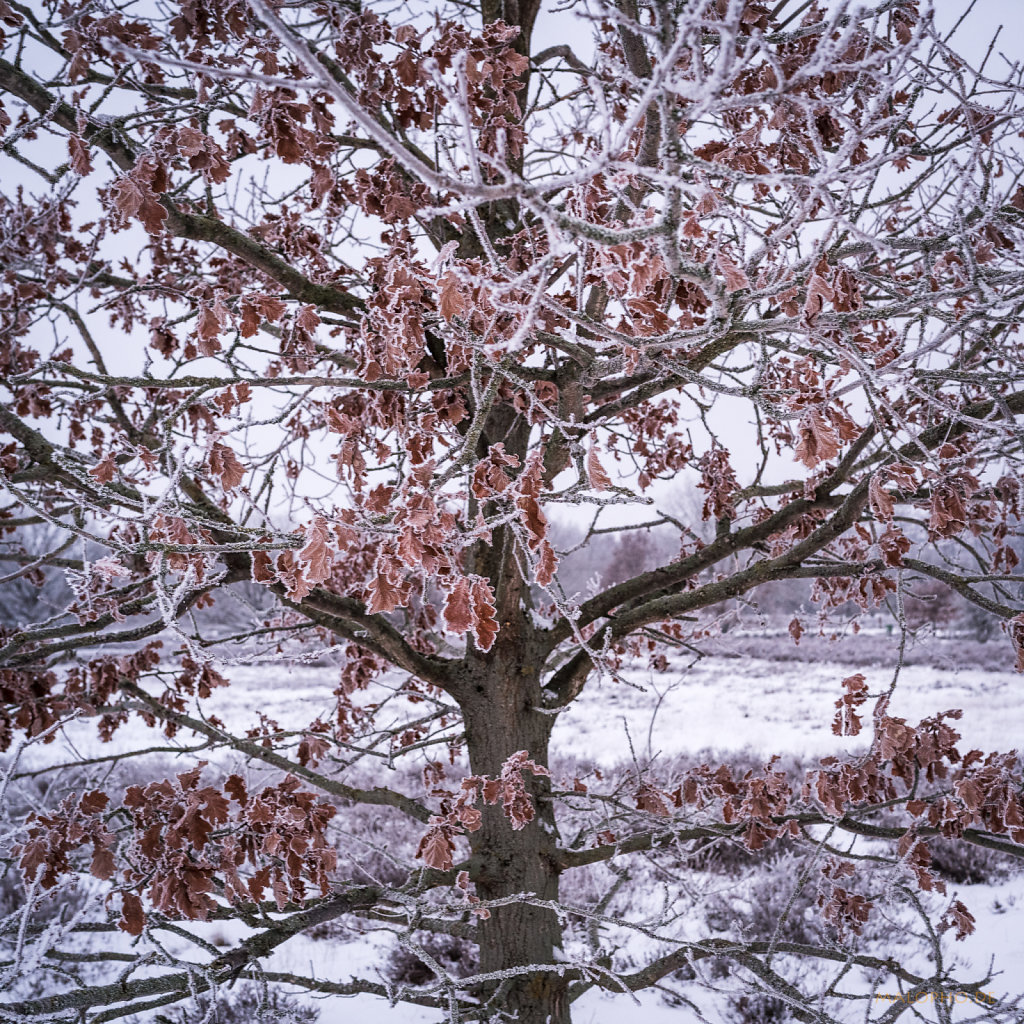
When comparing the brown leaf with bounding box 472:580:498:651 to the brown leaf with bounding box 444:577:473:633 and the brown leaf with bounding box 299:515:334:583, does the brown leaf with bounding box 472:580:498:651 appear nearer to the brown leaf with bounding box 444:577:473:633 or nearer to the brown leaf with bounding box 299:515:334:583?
the brown leaf with bounding box 444:577:473:633

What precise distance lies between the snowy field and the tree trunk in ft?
1.70

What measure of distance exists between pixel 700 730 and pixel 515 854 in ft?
37.6

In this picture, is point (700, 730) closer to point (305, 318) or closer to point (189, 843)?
point (189, 843)

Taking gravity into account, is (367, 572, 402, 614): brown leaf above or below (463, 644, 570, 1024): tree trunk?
above

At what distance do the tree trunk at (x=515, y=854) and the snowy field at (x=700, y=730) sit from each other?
1.70ft

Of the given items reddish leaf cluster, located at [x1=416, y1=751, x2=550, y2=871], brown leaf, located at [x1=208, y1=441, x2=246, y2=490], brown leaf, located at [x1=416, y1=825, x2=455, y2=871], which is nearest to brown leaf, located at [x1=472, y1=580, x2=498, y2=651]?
brown leaf, located at [x1=208, y1=441, x2=246, y2=490]

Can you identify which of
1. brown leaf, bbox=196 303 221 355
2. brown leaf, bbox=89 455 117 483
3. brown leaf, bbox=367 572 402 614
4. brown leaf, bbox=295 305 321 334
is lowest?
brown leaf, bbox=367 572 402 614

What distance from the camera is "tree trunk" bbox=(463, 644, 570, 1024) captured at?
10.2 ft

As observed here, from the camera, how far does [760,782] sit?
3146 mm

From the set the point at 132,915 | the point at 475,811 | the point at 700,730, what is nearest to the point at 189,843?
the point at 132,915

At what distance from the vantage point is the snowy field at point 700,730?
19.2 ft

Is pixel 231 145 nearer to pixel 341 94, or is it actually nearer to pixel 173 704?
pixel 341 94

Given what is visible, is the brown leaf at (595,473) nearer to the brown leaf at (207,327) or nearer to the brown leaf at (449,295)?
the brown leaf at (449,295)

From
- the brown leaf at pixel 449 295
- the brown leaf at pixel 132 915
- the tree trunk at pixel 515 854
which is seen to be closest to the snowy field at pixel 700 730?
the tree trunk at pixel 515 854
